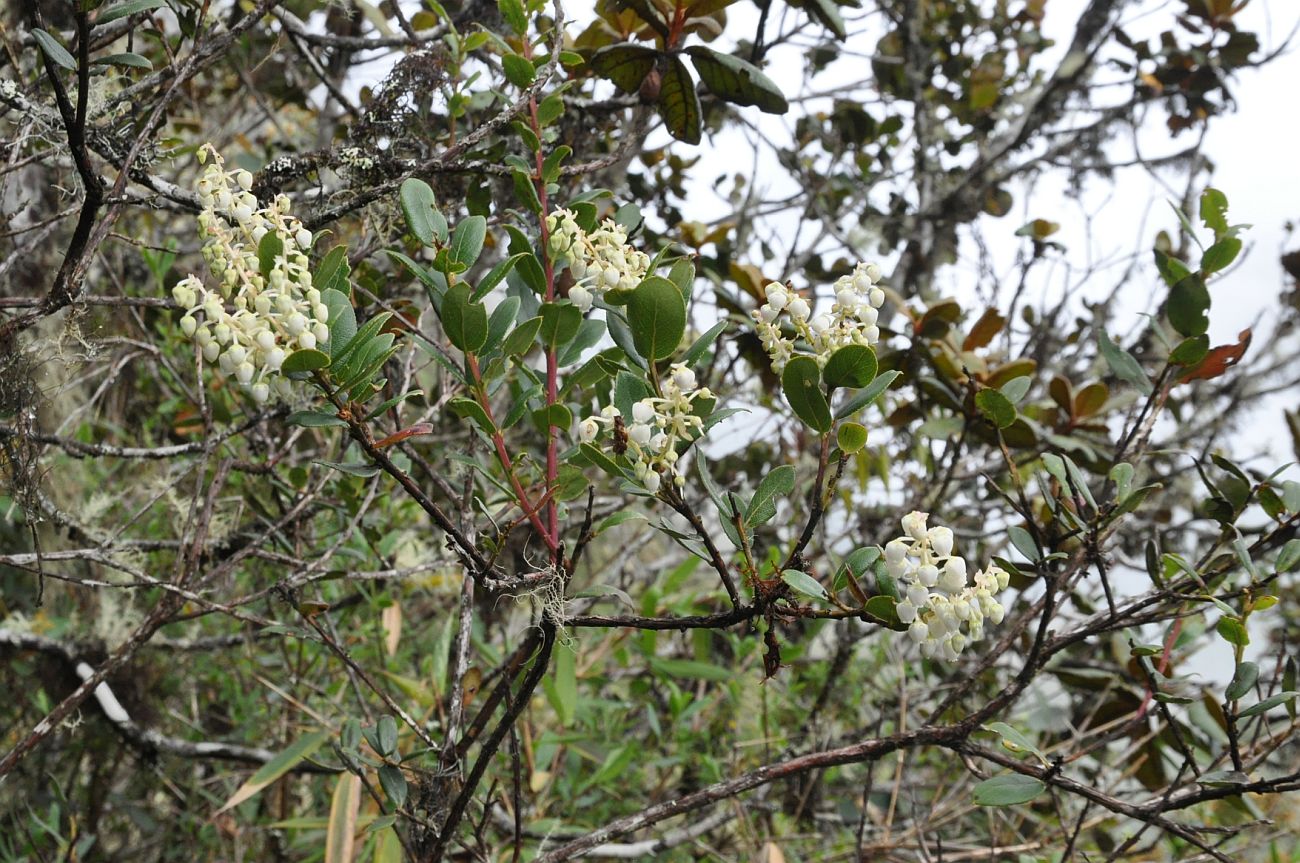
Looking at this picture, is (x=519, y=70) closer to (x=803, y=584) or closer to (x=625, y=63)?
(x=625, y=63)

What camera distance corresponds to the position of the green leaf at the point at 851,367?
0.51 meters

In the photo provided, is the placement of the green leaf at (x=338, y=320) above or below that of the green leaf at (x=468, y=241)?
below

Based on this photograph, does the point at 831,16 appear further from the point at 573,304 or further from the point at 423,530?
the point at 423,530

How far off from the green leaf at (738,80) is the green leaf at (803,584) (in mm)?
662

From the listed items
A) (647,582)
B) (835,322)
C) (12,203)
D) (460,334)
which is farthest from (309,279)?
(647,582)

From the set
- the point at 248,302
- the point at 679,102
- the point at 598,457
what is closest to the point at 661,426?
the point at 598,457

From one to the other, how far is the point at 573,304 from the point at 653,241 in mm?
786

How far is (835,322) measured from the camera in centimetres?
56

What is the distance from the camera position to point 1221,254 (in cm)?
84

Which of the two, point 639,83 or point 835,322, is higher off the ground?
point 639,83

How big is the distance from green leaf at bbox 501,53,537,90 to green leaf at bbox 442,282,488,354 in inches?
10.4

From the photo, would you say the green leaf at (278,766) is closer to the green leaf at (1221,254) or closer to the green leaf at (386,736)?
the green leaf at (386,736)

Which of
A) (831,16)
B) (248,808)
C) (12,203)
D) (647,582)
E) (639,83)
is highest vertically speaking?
(831,16)

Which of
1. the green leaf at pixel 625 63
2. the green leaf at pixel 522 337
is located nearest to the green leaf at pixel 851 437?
the green leaf at pixel 522 337
